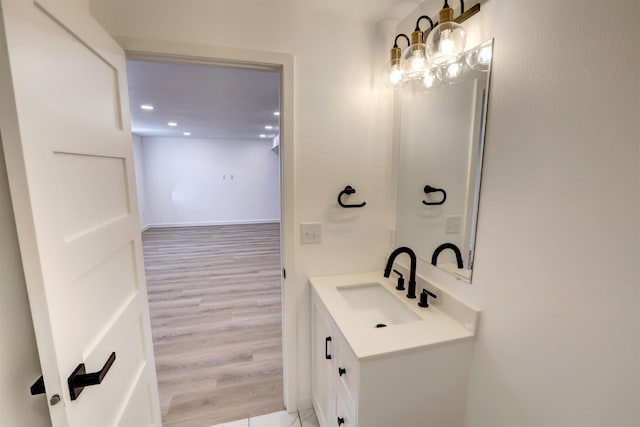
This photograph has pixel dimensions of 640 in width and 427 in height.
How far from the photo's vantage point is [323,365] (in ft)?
4.69

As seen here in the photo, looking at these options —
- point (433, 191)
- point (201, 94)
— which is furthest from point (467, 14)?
point (201, 94)

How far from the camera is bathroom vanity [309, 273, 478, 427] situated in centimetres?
99

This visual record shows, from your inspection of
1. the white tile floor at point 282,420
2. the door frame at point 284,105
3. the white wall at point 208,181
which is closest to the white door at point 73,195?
the door frame at point 284,105

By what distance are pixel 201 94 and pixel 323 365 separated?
2.90 meters

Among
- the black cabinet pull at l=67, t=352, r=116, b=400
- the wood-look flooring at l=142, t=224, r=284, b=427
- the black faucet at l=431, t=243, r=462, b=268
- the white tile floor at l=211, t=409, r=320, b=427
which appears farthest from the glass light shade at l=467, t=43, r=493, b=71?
the wood-look flooring at l=142, t=224, r=284, b=427

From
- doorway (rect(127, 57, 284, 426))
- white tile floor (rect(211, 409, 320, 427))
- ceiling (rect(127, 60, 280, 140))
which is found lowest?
white tile floor (rect(211, 409, 320, 427))

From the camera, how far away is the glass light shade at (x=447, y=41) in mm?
1038

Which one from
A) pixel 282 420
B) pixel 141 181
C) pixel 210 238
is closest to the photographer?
pixel 282 420

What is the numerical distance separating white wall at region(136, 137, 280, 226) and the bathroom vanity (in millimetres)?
5676

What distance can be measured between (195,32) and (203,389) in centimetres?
220

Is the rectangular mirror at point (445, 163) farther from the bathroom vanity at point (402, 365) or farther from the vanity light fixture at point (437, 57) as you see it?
the bathroom vanity at point (402, 365)

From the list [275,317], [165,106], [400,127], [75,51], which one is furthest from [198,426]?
[165,106]

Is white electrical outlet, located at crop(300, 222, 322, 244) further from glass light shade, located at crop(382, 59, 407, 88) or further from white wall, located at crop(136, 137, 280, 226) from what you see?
white wall, located at crop(136, 137, 280, 226)

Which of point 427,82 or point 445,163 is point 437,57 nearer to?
point 427,82
